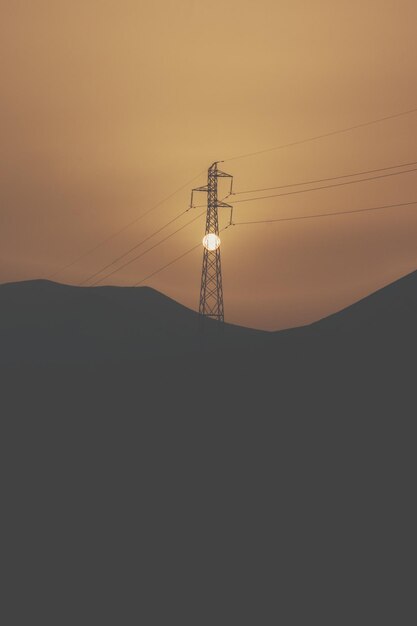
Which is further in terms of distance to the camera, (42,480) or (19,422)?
(19,422)

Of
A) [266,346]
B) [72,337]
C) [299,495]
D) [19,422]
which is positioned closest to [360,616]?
[299,495]

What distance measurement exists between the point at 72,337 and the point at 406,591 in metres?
171

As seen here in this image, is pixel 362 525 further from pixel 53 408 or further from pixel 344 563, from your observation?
pixel 53 408

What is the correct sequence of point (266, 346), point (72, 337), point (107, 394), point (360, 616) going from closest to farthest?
point (360, 616) → point (107, 394) → point (266, 346) → point (72, 337)

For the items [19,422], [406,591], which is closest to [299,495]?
[406,591]

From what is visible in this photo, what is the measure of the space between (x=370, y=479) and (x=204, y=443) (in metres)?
9.69

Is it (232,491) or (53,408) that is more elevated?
(53,408)

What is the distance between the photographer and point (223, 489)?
127 feet

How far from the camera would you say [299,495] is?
123 ft

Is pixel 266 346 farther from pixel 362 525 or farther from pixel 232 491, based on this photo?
pixel 362 525

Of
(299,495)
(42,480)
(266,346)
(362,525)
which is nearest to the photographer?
(362,525)

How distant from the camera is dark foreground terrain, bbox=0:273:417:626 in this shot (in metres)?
30.8

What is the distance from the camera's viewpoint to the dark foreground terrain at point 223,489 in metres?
30.8

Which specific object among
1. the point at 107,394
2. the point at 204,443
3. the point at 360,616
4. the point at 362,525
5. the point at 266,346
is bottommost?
the point at 360,616
